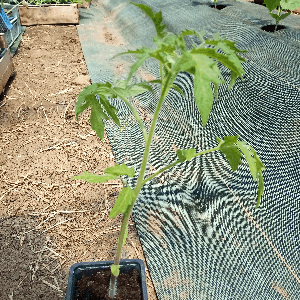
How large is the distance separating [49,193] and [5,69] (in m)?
Result: 1.84

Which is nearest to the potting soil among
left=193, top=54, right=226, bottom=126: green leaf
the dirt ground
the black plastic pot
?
the dirt ground

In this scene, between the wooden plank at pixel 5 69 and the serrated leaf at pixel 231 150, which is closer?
the serrated leaf at pixel 231 150

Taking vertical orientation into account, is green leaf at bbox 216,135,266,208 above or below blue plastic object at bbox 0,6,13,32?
above

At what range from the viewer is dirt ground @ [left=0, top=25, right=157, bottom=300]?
166cm

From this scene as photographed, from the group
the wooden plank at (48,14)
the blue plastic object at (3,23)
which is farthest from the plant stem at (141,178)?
the wooden plank at (48,14)

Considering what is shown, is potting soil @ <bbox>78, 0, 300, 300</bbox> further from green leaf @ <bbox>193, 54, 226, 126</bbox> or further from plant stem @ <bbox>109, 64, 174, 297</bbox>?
green leaf @ <bbox>193, 54, 226, 126</bbox>

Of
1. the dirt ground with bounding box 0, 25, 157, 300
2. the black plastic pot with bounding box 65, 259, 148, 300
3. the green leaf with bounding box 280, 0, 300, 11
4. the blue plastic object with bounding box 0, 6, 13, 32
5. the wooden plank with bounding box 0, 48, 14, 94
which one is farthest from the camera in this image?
the blue plastic object with bounding box 0, 6, 13, 32

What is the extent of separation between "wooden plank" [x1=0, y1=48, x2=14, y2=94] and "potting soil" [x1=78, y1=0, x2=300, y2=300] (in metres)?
1.26

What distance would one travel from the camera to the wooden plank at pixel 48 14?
4945 mm

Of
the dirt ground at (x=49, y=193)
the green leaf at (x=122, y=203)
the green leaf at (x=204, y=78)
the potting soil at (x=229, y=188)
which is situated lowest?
the dirt ground at (x=49, y=193)

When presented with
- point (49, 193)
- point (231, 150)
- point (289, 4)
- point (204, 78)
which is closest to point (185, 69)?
point (204, 78)

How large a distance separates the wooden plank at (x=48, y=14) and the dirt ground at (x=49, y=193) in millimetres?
1931

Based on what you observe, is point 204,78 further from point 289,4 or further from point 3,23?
point 3,23

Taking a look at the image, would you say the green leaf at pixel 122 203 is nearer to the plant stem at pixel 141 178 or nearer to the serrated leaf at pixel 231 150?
the plant stem at pixel 141 178
